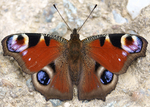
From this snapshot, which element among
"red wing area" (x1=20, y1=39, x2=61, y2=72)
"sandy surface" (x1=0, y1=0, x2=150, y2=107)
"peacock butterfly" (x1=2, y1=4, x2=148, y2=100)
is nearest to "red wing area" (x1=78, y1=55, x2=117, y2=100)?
"peacock butterfly" (x1=2, y1=4, x2=148, y2=100)

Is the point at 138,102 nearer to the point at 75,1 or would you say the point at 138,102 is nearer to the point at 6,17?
the point at 75,1

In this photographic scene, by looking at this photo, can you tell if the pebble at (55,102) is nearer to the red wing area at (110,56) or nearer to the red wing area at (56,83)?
the red wing area at (56,83)

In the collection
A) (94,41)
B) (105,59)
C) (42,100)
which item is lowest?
(42,100)

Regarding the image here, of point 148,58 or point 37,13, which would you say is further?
point 37,13

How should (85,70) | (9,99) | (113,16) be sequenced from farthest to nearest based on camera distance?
(113,16), (85,70), (9,99)

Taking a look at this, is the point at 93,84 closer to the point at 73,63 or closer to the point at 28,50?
the point at 73,63

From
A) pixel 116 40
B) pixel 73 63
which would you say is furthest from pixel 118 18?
pixel 73 63

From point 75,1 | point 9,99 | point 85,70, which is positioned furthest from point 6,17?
point 85,70
